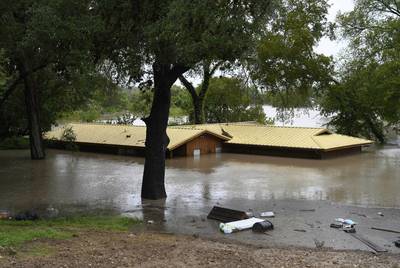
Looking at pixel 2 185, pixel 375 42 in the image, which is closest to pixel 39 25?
pixel 2 185

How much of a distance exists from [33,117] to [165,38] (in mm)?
13970

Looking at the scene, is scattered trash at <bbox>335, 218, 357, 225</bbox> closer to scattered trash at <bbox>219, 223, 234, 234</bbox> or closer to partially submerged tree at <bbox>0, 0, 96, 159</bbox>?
scattered trash at <bbox>219, 223, 234, 234</bbox>

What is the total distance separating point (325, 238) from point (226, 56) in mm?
4085

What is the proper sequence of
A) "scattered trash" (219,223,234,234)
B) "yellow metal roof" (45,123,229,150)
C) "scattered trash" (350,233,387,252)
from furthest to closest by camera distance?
"yellow metal roof" (45,123,229,150)
"scattered trash" (219,223,234,234)
"scattered trash" (350,233,387,252)

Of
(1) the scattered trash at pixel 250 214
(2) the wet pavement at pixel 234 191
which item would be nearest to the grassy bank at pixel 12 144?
(2) the wet pavement at pixel 234 191

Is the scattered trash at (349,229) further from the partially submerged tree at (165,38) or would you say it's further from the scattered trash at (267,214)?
the partially submerged tree at (165,38)

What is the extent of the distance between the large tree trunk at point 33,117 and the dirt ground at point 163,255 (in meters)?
14.6

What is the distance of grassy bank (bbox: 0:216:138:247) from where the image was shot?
7728 mm

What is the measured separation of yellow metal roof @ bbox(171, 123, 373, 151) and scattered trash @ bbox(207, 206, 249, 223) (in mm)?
12989

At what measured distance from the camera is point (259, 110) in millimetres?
39281

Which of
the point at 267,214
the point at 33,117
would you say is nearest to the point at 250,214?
the point at 267,214

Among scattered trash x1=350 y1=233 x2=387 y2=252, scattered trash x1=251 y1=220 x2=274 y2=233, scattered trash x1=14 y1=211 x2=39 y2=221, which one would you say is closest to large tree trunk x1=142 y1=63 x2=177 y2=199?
scattered trash x1=14 y1=211 x2=39 y2=221

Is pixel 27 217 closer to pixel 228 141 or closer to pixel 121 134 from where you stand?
pixel 121 134

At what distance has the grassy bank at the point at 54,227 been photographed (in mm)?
7728
